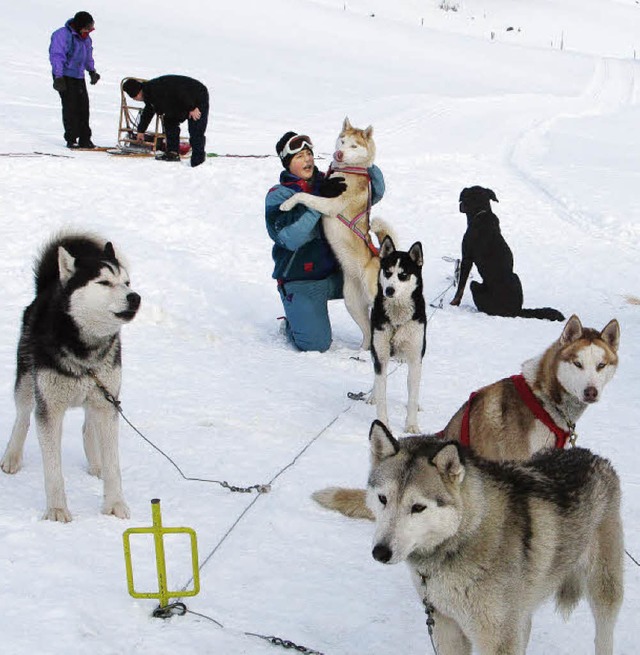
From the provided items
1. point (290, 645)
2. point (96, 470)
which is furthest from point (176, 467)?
point (290, 645)

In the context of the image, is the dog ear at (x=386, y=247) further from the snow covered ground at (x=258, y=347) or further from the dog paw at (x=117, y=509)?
the dog paw at (x=117, y=509)

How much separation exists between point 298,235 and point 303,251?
26cm

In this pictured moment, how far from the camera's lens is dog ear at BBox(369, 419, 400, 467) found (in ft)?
7.03

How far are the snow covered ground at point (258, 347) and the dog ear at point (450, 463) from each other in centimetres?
72

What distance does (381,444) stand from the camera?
7.11 feet

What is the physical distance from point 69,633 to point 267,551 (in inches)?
33.2

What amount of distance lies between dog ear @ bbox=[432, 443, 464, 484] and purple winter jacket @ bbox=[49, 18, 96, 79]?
812 cm

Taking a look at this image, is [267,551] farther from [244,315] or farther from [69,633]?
[244,315]

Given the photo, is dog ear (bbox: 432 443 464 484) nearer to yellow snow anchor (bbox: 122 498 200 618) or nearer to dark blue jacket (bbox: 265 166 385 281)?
yellow snow anchor (bbox: 122 498 200 618)

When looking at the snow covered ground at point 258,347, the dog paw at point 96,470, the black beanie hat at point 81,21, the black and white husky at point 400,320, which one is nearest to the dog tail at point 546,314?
the snow covered ground at point 258,347

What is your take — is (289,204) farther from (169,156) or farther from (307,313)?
(169,156)

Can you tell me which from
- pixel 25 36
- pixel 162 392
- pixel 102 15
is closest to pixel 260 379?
pixel 162 392

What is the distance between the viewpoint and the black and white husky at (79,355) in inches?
117

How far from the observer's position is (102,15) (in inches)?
968
